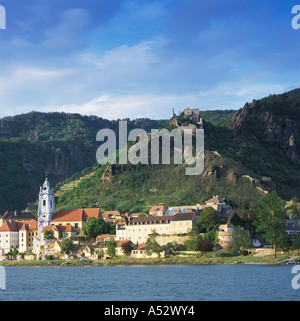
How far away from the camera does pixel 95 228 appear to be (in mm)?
124250

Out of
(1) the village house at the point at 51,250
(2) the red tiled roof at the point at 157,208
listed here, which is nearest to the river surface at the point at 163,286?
(1) the village house at the point at 51,250

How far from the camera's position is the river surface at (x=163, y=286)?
179ft

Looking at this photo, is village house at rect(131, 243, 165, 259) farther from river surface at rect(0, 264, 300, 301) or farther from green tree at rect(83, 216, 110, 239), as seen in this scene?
river surface at rect(0, 264, 300, 301)

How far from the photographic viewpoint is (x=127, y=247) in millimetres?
111125

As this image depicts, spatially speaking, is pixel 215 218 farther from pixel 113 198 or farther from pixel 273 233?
pixel 113 198

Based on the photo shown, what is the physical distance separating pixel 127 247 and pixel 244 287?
53115 millimetres

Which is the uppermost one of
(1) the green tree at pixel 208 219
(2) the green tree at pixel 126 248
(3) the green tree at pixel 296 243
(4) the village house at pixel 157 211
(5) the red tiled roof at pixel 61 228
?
(4) the village house at pixel 157 211

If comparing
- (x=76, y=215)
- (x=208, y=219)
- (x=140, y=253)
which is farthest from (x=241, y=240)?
(x=76, y=215)

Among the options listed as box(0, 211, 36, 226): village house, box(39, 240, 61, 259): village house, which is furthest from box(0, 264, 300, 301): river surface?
box(0, 211, 36, 226): village house

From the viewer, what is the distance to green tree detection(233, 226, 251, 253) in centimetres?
10000

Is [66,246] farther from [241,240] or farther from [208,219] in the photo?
[241,240]

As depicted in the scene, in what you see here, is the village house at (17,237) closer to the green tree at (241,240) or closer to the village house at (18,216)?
the village house at (18,216)
